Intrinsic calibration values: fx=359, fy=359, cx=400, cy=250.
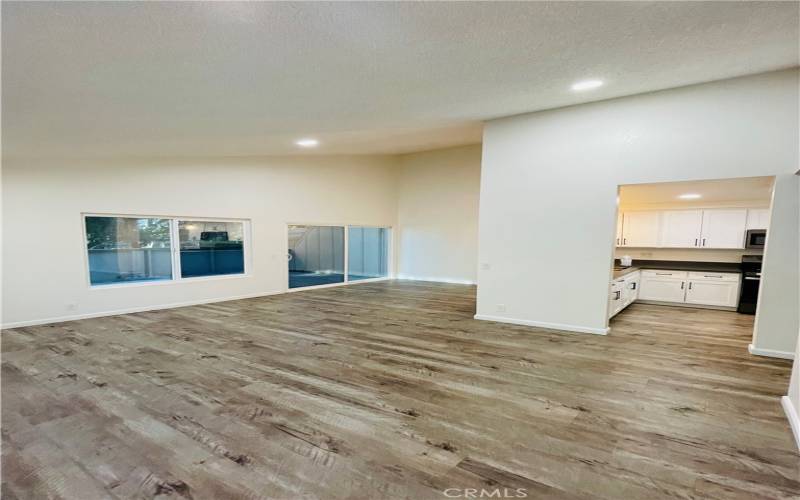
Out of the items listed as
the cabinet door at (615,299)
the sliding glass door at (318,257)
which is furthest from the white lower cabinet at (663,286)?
the sliding glass door at (318,257)

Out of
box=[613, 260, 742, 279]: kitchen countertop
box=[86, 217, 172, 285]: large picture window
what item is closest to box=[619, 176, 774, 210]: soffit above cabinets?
box=[613, 260, 742, 279]: kitchen countertop

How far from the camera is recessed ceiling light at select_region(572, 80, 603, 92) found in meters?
3.80

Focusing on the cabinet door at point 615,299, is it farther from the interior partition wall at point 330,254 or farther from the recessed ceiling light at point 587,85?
the interior partition wall at point 330,254

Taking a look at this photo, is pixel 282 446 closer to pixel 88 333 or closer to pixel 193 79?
pixel 193 79

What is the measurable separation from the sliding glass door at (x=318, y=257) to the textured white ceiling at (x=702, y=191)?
6526 millimetres

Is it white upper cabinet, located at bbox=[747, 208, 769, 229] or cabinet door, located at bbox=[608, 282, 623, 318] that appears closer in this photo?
cabinet door, located at bbox=[608, 282, 623, 318]

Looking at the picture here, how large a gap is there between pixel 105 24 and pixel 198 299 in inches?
221

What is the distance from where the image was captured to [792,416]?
8.39 feet

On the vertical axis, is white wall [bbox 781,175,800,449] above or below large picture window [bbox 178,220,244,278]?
below

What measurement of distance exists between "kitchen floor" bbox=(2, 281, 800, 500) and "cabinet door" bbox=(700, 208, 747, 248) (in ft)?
9.01

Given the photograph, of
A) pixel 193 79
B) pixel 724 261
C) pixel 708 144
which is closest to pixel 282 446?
pixel 193 79

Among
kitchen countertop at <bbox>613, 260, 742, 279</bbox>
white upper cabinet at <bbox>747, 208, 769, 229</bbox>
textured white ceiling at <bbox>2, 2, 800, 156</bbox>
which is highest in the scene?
textured white ceiling at <bbox>2, 2, 800, 156</bbox>

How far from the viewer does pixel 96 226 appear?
18.8 ft

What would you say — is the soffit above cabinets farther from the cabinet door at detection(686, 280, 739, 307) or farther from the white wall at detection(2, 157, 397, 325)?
the white wall at detection(2, 157, 397, 325)
